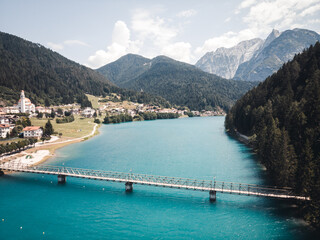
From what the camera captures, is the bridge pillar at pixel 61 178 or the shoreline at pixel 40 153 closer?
the bridge pillar at pixel 61 178

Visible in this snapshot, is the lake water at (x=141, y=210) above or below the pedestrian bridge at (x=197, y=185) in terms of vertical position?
below

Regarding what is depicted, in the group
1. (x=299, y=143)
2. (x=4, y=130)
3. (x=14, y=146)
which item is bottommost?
(x=14, y=146)

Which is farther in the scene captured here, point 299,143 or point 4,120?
point 4,120

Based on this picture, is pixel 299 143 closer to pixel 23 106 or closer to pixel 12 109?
pixel 12 109

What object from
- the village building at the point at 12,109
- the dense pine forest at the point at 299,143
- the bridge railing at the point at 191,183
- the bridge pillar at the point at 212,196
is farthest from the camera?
the village building at the point at 12,109

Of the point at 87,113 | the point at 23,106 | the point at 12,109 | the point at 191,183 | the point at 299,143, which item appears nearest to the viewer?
the point at 299,143

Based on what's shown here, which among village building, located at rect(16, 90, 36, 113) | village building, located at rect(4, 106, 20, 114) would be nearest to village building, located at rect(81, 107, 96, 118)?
village building, located at rect(16, 90, 36, 113)

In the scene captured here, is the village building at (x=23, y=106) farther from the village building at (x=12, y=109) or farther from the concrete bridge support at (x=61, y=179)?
the concrete bridge support at (x=61, y=179)

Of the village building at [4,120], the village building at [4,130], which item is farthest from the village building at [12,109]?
the village building at [4,130]

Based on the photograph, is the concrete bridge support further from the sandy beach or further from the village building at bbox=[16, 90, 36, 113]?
the village building at bbox=[16, 90, 36, 113]

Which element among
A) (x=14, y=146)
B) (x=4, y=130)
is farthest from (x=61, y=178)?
(x=4, y=130)

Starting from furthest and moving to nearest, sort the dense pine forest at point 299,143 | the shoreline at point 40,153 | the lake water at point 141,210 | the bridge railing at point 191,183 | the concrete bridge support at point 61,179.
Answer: the shoreline at point 40,153, the concrete bridge support at point 61,179, the bridge railing at point 191,183, the dense pine forest at point 299,143, the lake water at point 141,210
